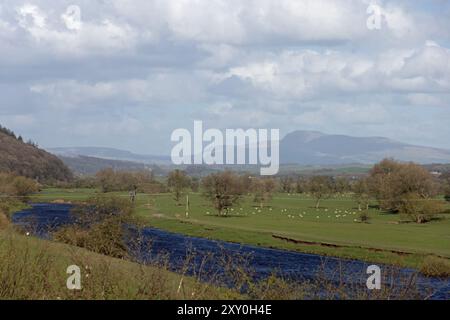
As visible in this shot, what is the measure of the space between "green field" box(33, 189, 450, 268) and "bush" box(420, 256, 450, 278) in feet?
2.96

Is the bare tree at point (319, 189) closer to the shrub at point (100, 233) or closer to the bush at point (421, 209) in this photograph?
the bush at point (421, 209)

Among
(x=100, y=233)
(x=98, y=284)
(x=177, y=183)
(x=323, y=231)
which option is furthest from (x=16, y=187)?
(x=98, y=284)

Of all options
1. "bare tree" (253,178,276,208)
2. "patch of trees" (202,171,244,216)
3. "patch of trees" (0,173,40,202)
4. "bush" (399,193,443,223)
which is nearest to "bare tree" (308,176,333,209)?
"bare tree" (253,178,276,208)

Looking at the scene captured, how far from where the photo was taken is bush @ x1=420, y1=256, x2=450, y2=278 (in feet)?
140

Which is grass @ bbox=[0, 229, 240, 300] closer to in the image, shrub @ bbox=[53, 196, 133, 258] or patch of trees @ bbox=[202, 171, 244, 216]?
shrub @ bbox=[53, 196, 133, 258]

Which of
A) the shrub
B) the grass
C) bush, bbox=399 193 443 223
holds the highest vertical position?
the grass

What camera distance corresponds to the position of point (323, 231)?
73.2m

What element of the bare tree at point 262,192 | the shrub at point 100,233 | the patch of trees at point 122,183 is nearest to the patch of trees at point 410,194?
the bare tree at point 262,192

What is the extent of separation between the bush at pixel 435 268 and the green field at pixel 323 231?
903 mm

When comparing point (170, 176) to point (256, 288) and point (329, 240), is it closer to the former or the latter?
point (329, 240)

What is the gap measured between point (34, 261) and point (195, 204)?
357ft

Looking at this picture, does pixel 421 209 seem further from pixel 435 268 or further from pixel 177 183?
pixel 177 183

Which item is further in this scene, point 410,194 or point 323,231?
point 410,194

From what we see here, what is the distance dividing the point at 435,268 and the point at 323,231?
30.2 m
